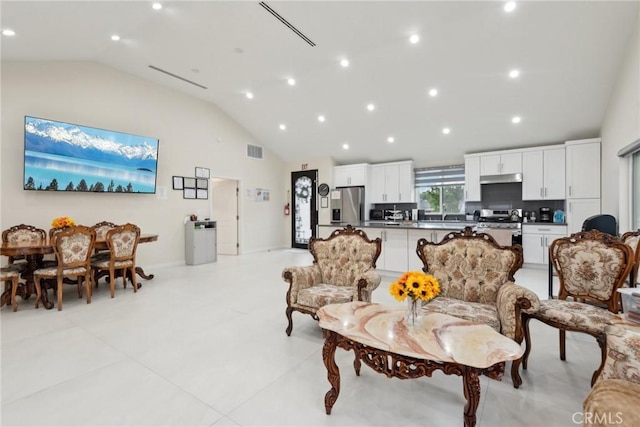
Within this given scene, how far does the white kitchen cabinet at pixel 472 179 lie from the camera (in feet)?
21.5

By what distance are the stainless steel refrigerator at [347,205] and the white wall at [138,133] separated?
2.07 metres

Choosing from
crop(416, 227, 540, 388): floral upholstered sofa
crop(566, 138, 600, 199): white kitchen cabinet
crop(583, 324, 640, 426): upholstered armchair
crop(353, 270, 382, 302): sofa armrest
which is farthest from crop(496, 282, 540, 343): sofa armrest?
crop(566, 138, 600, 199): white kitchen cabinet

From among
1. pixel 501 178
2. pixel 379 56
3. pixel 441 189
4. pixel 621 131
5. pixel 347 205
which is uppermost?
pixel 379 56

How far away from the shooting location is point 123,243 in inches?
166

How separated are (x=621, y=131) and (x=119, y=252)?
7.50 meters

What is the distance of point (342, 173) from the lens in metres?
8.24

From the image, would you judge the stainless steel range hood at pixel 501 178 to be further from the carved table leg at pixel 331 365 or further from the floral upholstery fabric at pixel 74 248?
the floral upholstery fabric at pixel 74 248

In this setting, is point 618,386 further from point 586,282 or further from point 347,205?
point 347,205

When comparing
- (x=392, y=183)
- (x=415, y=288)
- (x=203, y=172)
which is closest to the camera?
(x=415, y=288)

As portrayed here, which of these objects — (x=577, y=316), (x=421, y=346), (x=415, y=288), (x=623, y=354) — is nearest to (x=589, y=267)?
(x=577, y=316)

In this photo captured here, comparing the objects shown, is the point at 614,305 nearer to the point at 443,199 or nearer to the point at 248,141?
the point at 443,199

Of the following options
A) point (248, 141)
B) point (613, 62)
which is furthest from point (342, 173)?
point (613, 62)

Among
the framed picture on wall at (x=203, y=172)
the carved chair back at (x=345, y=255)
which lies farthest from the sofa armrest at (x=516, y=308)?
the framed picture on wall at (x=203, y=172)

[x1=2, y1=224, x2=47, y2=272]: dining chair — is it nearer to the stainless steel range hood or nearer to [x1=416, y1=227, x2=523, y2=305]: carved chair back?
[x1=416, y1=227, x2=523, y2=305]: carved chair back
